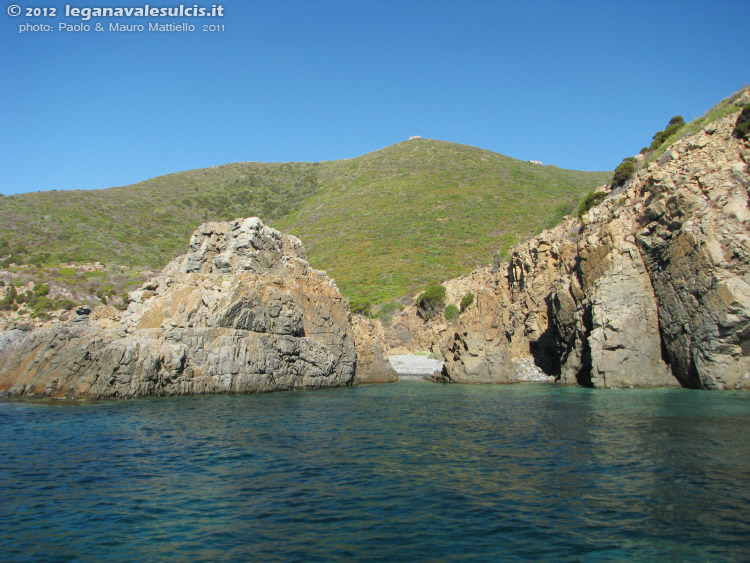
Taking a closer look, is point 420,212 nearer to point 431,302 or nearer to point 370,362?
point 431,302

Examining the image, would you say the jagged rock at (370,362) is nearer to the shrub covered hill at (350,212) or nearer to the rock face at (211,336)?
the rock face at (211,336)

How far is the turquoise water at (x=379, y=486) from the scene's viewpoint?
8852 mm

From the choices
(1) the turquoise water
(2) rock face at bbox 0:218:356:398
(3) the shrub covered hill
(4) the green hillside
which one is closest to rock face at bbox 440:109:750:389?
(1) the turquoise water

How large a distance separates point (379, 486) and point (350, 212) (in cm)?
9858

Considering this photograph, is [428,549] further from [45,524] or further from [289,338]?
[289,338]

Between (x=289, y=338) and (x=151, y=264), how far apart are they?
51.4m

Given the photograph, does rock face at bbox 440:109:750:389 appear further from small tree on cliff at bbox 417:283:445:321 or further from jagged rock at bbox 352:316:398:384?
small tree on cliff at bbox 417:283:445:321

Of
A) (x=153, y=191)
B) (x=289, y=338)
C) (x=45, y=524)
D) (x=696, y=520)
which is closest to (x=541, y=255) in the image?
(x=289, y=338)

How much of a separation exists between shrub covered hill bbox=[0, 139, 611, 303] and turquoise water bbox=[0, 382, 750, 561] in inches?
2055

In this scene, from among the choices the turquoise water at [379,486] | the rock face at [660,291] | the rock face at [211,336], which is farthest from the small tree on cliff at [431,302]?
the turquoise water at [379,486]

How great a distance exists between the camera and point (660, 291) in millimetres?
30938

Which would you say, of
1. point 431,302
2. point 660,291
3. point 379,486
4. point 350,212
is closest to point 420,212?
point 350,212

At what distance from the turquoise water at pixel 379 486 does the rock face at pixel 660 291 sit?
7404 mm

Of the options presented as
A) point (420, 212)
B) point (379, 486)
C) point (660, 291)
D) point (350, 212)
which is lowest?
point (379, 486)
